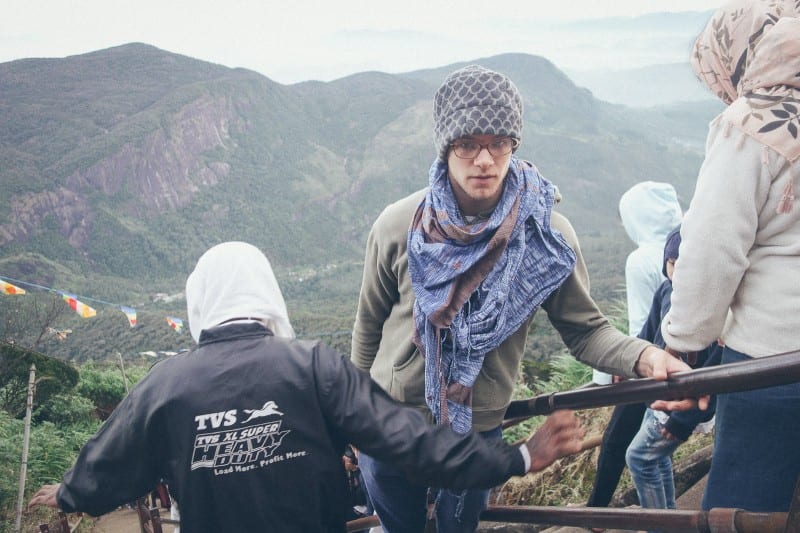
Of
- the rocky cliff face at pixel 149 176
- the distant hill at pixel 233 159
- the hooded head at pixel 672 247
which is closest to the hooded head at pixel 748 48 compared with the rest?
the hooded head at pixel 672 247

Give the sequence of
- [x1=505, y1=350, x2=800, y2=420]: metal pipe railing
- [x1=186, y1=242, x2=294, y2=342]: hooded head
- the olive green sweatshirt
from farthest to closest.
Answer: the olive green sweatshirt → [x1=186, y1=242, x2=294, y2=342]: hooded head → [x1=505, y1=350, x2=800, y2=420]: metal pipe railing

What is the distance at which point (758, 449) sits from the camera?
1.20m

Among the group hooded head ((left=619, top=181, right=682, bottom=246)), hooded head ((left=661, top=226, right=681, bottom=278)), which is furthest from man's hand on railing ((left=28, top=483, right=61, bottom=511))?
hooded head ((left=619, top=181, right=682, bottom=246))

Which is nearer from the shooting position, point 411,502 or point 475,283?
point 475,283

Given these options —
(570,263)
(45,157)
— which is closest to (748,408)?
(570,263)

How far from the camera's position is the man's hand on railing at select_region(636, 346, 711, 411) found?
1.33 metres

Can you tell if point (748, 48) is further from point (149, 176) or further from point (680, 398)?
point (149, 176)

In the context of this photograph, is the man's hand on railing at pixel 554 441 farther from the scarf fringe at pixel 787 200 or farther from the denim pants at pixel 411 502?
the scarf fringe at pixel 787 200

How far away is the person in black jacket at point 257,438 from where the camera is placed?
4.44 ft

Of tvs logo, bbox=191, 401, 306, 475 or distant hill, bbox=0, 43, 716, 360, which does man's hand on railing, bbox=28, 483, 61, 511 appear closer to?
tvs logo, bbox=191, 401, 306, 475

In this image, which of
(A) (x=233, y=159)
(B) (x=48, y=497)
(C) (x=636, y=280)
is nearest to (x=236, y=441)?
(B) (x=48, y=497)

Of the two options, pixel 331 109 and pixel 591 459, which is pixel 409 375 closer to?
pixel 591 459

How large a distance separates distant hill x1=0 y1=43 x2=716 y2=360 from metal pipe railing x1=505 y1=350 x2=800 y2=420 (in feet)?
87.7

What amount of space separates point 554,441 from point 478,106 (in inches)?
33.0
